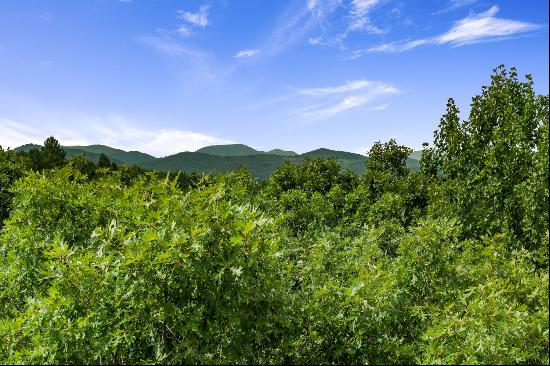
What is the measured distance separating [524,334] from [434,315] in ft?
3.75

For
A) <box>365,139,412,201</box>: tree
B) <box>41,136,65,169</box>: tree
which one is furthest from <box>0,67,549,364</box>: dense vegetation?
<box>41,136,65,169</box>: tree

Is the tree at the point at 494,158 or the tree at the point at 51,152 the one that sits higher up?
the tree at the point at 51,152

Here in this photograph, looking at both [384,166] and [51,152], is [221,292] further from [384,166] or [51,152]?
[51,152]

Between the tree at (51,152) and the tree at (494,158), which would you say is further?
the tree at (51,152)

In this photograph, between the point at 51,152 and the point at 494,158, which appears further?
the point at 51,152

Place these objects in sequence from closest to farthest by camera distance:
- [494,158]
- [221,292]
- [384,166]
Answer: [221,292] → [494,158] → [384,166]

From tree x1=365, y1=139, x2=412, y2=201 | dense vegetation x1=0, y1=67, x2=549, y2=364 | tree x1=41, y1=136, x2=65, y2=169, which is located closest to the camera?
dense vegetation x1=0, y1=67, x2=549, y2=364

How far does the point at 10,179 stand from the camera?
68.5ft

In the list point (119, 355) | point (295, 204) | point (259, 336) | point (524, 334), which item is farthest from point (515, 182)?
point (295, 204)

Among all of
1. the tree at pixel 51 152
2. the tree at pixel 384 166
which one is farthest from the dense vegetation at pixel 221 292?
the tree at pixel 51 152

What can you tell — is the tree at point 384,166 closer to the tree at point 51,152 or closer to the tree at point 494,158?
the tree at point 494,158

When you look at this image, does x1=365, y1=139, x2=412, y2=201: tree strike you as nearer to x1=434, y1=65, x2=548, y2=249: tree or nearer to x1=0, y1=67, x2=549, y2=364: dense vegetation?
x1=434, y1=65, x2=548, y2=249: tree

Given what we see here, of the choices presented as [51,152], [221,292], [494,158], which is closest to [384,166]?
[494,158]

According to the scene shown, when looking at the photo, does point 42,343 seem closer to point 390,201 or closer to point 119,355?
point 119,355
